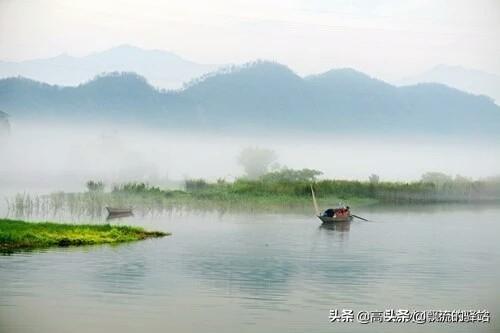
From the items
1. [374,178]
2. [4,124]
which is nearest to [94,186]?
[4,124]

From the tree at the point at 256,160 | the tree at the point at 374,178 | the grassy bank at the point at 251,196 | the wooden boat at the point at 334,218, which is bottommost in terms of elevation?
the wooden boat at the point at 334,218

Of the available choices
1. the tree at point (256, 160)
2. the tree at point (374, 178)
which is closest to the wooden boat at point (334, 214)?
the tree at point (374, 178)

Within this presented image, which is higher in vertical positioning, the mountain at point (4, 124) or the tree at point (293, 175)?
the mountain at point (4, 124)

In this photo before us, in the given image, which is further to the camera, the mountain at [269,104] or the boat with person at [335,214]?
the boat with person at [335,214]

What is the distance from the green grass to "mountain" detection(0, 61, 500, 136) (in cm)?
75

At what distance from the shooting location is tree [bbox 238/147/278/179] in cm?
536

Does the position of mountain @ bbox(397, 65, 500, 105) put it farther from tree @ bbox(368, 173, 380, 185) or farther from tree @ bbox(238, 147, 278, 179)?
tree @ bbox(238, 147, 278, 179)

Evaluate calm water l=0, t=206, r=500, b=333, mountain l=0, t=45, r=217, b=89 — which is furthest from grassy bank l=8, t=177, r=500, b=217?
mountain l=0, t=45, r=217, b=89

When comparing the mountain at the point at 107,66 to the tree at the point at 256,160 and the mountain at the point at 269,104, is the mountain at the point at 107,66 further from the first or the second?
A: the tree at the point at 256,160

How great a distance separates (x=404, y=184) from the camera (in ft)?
18.5

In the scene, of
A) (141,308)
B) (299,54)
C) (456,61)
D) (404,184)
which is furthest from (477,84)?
(141,308)

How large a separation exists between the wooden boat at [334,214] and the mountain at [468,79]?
3.33 ft

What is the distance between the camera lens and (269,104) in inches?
221

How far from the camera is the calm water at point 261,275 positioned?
464 cm
